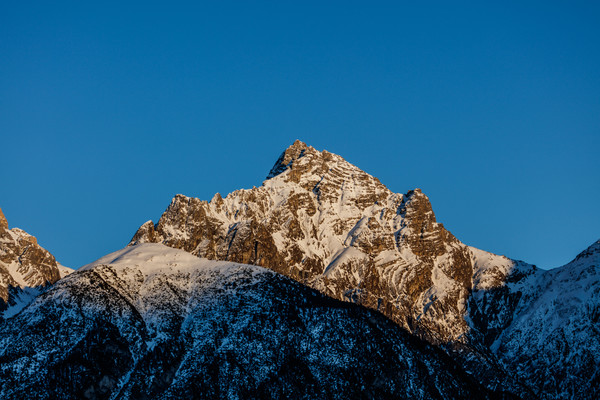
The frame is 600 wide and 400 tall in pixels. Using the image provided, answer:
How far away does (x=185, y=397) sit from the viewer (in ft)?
650

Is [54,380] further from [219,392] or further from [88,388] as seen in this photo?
[219,392]

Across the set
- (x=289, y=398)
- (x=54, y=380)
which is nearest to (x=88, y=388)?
(x=54, y=380)

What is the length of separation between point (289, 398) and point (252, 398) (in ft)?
22.5

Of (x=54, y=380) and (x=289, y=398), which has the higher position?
(x=54, y=380)

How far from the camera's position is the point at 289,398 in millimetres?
199750

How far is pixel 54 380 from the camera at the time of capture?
655 ft

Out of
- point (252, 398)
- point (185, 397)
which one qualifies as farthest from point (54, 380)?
point (252, 398)

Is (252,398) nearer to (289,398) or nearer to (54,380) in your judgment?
(289,398)

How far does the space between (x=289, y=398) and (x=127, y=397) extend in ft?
98.0

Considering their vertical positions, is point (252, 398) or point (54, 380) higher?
point (54, 380)

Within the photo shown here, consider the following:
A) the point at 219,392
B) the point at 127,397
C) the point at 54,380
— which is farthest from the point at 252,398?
the point at 54,380

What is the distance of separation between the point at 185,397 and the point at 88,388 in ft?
59.7

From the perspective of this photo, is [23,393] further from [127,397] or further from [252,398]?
[252,398]

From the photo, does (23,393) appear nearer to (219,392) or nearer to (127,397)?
(127,397)
